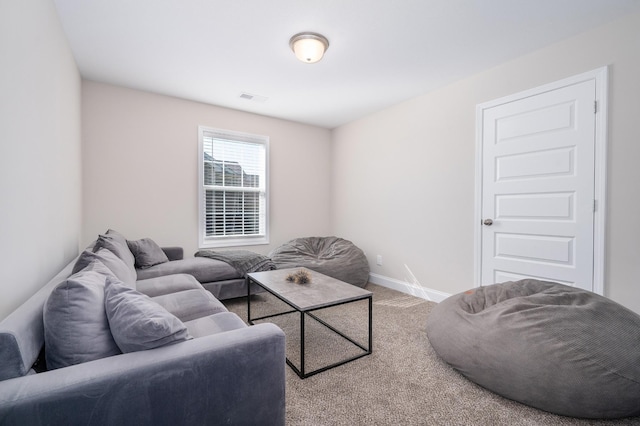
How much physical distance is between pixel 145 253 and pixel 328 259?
7.24ft

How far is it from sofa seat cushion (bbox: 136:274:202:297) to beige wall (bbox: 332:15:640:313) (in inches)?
105

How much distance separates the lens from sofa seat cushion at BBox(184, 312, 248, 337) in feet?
5.13

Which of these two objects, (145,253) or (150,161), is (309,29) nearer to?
(150,161)

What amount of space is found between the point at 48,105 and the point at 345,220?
384 cm

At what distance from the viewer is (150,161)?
12.0 ft

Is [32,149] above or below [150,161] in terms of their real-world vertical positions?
below

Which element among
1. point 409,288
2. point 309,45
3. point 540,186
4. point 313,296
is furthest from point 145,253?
point 540,186

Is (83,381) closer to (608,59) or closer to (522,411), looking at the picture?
(522,411)

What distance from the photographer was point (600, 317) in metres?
1.61

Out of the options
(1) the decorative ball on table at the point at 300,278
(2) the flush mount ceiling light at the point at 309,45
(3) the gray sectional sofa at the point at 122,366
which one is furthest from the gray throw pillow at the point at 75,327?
(2) the flush mount ceiling light at the point at 309,45

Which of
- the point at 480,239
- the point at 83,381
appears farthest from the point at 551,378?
the point at 83,381

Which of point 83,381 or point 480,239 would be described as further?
point 480,239

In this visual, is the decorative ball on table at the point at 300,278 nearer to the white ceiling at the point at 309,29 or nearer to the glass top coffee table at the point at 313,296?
the glass top coffee table at the point at 313,296

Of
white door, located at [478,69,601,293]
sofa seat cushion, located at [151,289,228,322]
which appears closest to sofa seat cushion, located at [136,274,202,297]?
sofa seat cushion, located at [151,289,228,322]
